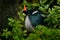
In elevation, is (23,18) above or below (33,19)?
below

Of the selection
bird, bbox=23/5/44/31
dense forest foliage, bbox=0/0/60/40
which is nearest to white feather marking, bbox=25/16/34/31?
bird, bbox=23/5/44/31

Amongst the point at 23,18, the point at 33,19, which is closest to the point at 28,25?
the point at 33,19

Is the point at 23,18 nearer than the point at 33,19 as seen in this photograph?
Yes

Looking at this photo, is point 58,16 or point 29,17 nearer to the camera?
point 58,16

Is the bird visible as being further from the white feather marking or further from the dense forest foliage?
the dense forest foliage

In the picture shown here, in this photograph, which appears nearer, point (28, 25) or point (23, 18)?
point (23, 18)

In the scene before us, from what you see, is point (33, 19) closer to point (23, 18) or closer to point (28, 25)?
point (28, 25)

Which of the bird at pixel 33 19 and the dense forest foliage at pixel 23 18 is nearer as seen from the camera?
the dense forest foliage at pixel 23 18

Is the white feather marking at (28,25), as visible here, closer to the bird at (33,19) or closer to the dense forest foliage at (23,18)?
the bird at (33,19)

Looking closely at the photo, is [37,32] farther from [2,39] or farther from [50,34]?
[2,39]

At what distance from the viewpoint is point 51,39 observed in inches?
73.6

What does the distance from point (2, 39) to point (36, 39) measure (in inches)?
70.9

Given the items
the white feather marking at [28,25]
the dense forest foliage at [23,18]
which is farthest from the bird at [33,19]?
the dense forest foliage at [23,18]

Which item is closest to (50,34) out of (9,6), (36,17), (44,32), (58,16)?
(44,32)
